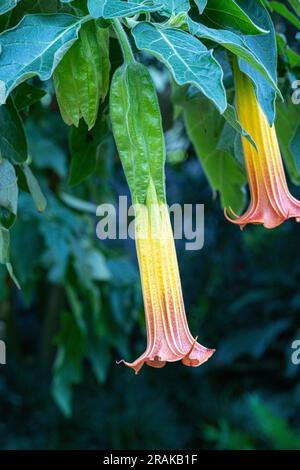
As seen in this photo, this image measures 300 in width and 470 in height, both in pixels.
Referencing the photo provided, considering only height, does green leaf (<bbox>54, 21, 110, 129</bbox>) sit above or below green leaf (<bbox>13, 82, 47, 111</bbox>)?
above

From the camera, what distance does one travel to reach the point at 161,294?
1.98 feet

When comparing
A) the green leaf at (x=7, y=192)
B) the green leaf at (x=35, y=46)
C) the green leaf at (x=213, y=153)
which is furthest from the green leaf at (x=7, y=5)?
the green leaf at (x=213, y=153)

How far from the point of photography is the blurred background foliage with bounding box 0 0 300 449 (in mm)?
2121

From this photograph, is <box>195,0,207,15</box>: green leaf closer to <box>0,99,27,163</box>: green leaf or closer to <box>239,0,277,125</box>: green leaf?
<box>239,0,277,125</box>: green leaf

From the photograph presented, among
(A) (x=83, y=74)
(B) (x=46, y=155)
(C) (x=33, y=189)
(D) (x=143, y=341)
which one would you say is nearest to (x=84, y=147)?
(C) (x=33, y=189)

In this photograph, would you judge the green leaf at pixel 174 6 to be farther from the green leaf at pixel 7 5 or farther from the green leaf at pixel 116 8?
the green leaf at pixel 7 5

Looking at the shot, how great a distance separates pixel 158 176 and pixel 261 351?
2.29m

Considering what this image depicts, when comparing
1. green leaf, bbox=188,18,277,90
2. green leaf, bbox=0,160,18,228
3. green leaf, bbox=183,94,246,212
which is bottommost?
green leaf, bbox=183,94,246,212

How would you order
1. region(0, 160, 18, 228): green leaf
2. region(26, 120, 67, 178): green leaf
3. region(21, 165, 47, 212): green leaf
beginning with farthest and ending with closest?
region(26, 120, 67, 178): green leaf < region(21, 165, 47, 212): green leaf < region(0, 160, 18, 228): green leaf

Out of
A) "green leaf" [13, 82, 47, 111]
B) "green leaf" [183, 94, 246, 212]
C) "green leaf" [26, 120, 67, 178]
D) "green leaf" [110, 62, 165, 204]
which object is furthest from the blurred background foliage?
"green leaf" [110, 62, 165, 204]

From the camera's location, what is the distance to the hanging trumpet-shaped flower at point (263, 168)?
2.18ft

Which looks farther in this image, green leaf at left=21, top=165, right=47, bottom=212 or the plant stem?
green leaf at left=21, top=165, right=47, bottom=212

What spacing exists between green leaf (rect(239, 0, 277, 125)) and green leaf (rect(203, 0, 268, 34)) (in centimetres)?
2

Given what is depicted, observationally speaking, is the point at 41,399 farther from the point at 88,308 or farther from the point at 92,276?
the point at 92,276
